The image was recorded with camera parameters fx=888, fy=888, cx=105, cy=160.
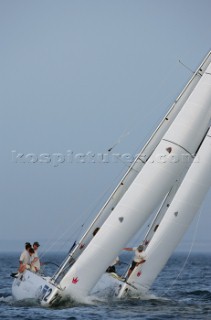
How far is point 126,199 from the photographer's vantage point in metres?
26.8

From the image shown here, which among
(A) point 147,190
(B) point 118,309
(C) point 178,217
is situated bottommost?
(B) point 118,309

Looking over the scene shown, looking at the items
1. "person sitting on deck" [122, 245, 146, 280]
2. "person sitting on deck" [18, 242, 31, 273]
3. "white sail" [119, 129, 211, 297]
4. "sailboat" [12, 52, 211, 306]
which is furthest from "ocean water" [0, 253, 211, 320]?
"person sitting on deck" [122, 245, 146, 280]

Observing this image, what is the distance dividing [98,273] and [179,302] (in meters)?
4.79

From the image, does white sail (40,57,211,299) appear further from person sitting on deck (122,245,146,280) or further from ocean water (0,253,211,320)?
person sitting on deck (122,245,146,280)

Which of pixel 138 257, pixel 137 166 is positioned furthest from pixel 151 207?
pixel 138 257

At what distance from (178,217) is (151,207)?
199 cm

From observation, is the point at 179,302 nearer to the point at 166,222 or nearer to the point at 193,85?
the point at 166,222

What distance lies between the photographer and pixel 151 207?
27375 mm

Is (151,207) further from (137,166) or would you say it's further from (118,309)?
(118,309)

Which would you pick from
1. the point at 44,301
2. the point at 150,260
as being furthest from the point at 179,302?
the point at 44,301

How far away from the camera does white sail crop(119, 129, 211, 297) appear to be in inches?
1144

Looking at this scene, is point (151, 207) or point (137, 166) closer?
point (151, 207)

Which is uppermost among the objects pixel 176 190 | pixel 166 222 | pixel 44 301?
pixel 176 190

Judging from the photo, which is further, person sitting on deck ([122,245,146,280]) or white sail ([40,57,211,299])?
person sitting on deck ([122,245,146,280])
